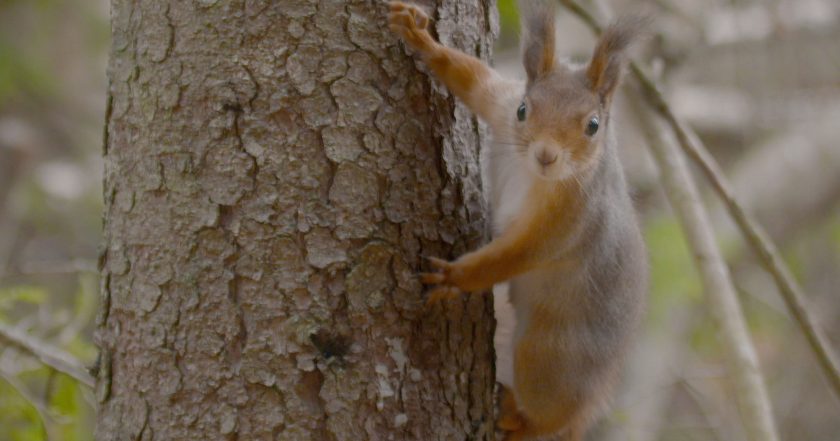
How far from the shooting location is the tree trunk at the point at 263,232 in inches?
62.4

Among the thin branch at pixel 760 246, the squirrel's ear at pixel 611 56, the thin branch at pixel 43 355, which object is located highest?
the squirrel's ear at pixel 611 56

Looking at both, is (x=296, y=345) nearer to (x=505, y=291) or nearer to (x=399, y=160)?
(x=399, y=160)

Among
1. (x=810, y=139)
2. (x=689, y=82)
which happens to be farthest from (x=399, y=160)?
(x=689, y=82)

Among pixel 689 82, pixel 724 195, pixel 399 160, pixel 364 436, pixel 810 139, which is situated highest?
pixel 689 82

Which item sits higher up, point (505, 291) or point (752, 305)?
point (752, 305)

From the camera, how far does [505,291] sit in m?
2.28

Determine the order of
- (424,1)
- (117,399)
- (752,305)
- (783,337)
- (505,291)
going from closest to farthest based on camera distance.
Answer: (117,399) < (424,1) < (505,291) < (752,305) < (783,337)

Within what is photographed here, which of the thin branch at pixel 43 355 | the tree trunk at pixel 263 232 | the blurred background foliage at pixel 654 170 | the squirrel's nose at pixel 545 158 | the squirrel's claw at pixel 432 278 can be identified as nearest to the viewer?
the tree trunk at pixel 263 232

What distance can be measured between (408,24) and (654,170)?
253 centimetres

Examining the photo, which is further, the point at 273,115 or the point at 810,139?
the point at 810,139

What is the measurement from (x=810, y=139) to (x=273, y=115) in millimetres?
3705

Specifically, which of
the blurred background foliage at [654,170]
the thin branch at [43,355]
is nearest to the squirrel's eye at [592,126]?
the thin branch at [43,355]

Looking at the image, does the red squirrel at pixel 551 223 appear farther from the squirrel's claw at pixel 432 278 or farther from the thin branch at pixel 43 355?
the thin branch at pixel 43 355

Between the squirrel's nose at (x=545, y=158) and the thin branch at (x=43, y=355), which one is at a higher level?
the squirrel's nose at (x=545, y=158)
